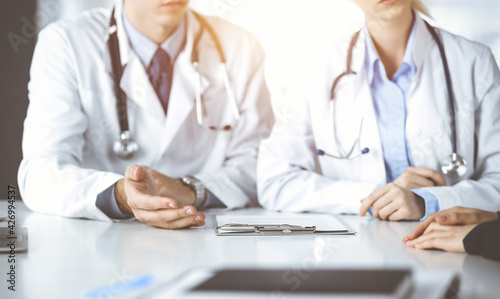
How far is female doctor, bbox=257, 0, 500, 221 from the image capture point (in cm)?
139

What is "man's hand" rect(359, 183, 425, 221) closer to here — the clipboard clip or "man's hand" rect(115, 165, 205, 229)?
the clipboard clip

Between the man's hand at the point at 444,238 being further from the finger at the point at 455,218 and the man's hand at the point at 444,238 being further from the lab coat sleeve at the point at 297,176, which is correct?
the lab coat sleeve at the point at 297,176

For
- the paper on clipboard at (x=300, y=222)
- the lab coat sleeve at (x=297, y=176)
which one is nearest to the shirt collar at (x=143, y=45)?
the lab coat sleeve at (x=297, y=176)

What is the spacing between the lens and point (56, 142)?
144 centimetres

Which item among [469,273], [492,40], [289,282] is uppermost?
[492,40]

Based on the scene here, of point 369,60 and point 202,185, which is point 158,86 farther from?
point 369,60

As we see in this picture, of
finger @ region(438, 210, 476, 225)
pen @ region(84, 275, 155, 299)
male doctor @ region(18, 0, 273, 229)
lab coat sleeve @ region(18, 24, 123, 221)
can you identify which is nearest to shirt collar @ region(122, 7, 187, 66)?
male doctor @ region(18, 0, 273, 229)

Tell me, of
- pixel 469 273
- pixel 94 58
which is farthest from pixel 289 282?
pixel 94 58

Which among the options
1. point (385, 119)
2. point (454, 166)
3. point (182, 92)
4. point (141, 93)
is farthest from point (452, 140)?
point (141, 93)

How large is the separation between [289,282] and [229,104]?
1086 mm

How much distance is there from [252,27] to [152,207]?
28.4 inches

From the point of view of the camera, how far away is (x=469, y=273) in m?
0.76

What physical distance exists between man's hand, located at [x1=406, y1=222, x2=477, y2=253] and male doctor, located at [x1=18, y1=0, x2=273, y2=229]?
0.60 meters

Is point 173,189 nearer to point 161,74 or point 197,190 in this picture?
point 197,190
